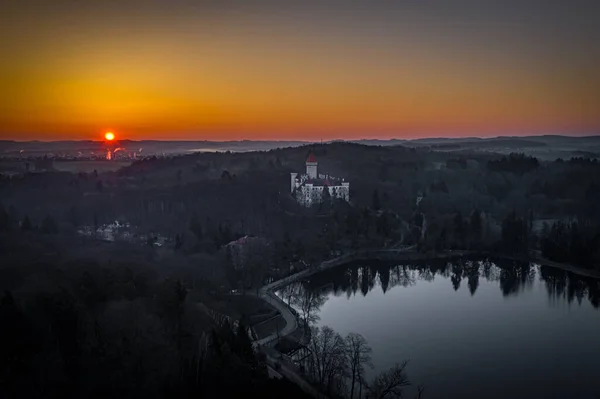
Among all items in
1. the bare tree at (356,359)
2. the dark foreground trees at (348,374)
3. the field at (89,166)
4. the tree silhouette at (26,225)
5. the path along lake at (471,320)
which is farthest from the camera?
the field at (89,166)

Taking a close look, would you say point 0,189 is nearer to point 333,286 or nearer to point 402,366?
point 333,286

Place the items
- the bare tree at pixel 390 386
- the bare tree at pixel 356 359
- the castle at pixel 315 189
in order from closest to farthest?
1. the bare tree at pixel 390 386
2. the bare tree at pixel 356 359
3. the castle at pixel 315 189

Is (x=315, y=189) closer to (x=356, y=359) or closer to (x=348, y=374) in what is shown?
(x=348, y=374)

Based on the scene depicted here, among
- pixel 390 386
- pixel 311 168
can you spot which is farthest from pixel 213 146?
pixel 390 386

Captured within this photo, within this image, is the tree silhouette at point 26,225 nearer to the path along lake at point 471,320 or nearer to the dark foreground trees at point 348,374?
the path along lake at point 471,320

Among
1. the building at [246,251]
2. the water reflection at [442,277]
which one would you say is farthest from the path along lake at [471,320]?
the building at [246,251]

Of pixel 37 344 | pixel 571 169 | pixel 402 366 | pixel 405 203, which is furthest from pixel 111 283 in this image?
pixel 571 169

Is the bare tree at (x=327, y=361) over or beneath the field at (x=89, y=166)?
beneath
